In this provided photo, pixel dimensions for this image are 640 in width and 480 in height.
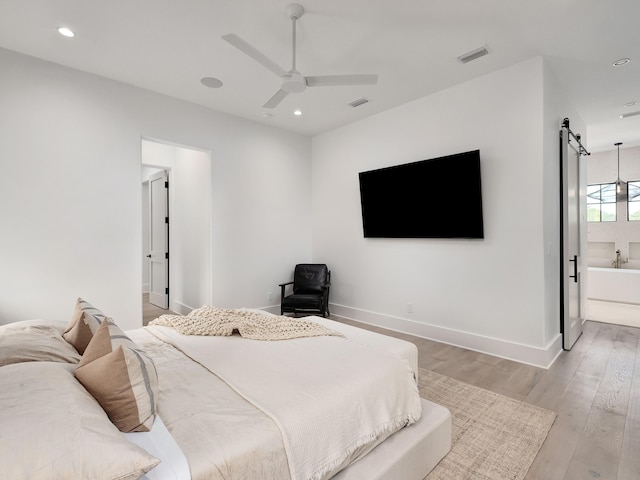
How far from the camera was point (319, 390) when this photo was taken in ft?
4.86

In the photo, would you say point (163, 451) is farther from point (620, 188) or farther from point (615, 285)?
point (620, 188)

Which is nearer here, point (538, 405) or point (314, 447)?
point (314, 447)

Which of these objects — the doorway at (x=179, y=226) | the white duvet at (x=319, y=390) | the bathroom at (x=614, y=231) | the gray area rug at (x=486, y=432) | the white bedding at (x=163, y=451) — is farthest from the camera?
the bathroom at (x=614, y=231)

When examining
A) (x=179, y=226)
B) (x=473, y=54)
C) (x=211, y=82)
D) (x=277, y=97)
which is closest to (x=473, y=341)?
(x=473, y=54)

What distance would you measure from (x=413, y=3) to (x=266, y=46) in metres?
1.32

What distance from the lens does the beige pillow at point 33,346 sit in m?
1.34

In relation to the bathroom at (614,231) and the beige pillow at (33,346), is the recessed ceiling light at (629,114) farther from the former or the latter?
the beige pillow at (33,346)

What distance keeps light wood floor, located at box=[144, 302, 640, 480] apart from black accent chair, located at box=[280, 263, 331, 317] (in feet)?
3.61

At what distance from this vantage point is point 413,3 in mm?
2441

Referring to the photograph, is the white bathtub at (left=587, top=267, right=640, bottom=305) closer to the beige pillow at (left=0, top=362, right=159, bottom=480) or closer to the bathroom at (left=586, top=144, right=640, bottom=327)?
the bathroom at (left=586, top=144, right=640, bottom=327)

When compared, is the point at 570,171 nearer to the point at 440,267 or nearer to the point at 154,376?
the point at 440,267

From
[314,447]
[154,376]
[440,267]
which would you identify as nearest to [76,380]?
[154,376]

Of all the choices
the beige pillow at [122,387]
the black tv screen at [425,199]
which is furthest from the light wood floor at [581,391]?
the beige pillow at [122,387]

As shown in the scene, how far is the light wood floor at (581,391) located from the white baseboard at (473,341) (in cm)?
9
